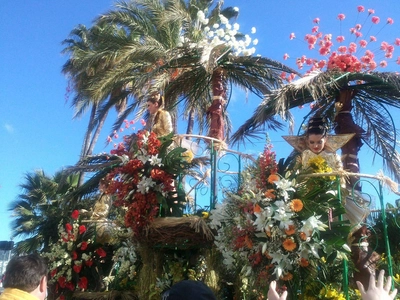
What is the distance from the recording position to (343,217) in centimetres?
489

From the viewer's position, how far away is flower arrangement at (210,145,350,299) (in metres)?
4.00

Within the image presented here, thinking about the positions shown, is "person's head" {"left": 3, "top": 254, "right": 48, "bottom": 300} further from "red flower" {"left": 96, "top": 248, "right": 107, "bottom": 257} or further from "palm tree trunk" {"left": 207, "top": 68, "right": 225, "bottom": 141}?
"palm tree trunk" {"left": 207, "top": 68, "right": 225, "bottom": 141}

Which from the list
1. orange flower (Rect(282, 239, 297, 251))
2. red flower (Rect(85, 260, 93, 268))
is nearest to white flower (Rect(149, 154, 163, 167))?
orange flower (Rect(282, 239, 297, 251))

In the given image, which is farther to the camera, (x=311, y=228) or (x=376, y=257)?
(x=376, y=257)

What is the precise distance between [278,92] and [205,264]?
2.35m

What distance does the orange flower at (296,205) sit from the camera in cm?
406

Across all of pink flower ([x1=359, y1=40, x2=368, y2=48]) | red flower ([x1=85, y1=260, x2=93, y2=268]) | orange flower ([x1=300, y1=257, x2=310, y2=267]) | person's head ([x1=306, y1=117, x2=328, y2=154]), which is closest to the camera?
orange flower ([x1=300, y1=257, x2=310, y2=267])

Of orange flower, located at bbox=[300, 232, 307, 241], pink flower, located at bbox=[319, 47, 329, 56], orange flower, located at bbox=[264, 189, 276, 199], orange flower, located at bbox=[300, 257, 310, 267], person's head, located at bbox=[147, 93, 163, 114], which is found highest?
pink flower, located at bbox=[319, 47, 329, 56]

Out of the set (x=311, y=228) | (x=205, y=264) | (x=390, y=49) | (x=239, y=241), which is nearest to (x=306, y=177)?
(x=311, y=228)

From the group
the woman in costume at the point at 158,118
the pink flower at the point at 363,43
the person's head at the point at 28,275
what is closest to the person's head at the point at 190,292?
the person's head at the point at 28,275

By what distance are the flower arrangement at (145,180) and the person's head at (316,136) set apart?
155cm

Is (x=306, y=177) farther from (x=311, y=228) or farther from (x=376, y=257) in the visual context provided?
(x=376, y=257)

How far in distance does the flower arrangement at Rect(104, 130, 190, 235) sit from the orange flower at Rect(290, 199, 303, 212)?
1.97 metres

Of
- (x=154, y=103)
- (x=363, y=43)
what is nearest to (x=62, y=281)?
(x=154, y=103)
